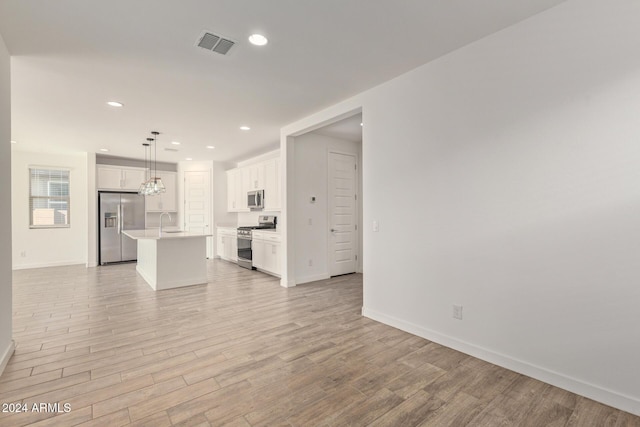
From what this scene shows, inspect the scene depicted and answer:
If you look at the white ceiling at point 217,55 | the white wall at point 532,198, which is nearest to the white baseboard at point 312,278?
the white wall at point 532,198

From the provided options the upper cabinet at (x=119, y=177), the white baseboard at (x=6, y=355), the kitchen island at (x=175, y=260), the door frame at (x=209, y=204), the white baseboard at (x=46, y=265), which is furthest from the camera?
the door frame at (x=209, y=204)

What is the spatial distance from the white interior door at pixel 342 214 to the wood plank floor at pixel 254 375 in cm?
186

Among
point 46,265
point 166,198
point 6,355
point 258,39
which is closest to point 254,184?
point 166,198

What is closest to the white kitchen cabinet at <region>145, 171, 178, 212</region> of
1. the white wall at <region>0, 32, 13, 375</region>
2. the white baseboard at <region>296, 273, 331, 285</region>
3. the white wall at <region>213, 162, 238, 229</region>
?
the white wall at <region>213, 162, 238, 229</region>

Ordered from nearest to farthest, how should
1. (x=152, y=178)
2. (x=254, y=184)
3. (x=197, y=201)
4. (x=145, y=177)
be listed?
(x=152, y=178) → (x=254, y=184) → (x=145, y=177) → (x=197, y=201)

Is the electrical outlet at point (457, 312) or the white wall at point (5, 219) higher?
the white wall at point (5, 219)

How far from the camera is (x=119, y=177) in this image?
759 cm

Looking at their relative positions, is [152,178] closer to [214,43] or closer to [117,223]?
[117,223]

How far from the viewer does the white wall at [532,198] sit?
193cm

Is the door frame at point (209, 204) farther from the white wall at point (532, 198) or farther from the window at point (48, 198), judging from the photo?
the white wall at point (532, 198)

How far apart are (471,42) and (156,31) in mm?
2604

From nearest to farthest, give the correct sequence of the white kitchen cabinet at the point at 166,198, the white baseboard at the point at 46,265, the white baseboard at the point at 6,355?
the white baseboard at the point at 6,355, the white baseboard at the point at 46,265, the white kitchen cabinet at the point at 166,198

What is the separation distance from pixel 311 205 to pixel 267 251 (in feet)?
4.70

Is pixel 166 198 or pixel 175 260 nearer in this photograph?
pixel 175 260
